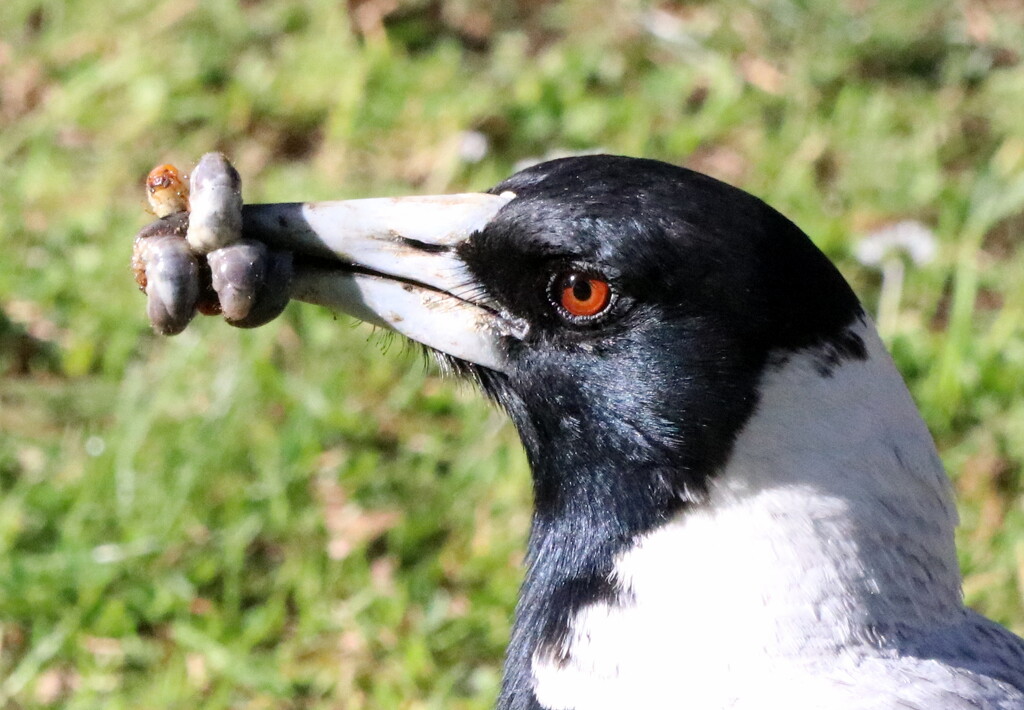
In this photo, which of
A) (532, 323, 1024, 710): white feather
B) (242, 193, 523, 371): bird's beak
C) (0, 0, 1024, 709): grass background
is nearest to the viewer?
(532, 323, 1024, 710): white feather

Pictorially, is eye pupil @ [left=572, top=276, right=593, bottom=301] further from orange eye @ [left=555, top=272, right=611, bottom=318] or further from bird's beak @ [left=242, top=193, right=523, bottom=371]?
bird's beak @ [left=242, top=193, right=523, bottom=371]

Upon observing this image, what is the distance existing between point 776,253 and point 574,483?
1.28 ft

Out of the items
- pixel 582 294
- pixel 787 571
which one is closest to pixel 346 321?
pixel 582 294

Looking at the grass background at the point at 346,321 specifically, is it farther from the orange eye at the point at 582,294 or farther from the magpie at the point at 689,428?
the orange eye at the point at 582,294

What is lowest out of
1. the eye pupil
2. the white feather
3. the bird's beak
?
the white feather

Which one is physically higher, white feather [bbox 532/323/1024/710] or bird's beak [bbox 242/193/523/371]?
bird's beak [bbox 242/193/523/371]

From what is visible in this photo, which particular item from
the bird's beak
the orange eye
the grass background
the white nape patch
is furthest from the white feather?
the grass background

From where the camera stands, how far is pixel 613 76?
4113 mm

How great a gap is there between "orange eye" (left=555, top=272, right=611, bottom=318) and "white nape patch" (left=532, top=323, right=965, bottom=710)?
0.22 metres

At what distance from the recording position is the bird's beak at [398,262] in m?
1.79

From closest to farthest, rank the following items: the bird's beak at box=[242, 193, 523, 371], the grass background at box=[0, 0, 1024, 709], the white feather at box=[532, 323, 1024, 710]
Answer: the white feather at box=[532, 323, 1024, 710], the bird's beak at box=[242, 193, 523, 371], the grass background at box=[0, 0, 1024, 709]

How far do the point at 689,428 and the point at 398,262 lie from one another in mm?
426

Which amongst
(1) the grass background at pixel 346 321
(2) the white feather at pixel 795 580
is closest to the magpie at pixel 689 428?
(2) the white feather at pixel 795 580

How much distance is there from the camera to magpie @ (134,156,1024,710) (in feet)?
5.39
